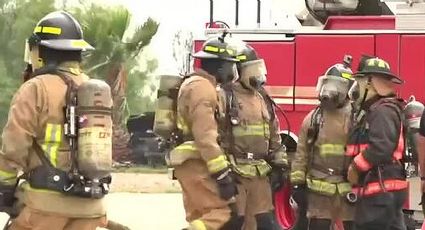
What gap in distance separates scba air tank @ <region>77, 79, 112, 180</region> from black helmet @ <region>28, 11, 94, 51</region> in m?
0.26

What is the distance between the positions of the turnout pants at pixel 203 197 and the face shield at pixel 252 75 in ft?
3.31

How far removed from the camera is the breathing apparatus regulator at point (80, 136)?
222 inches

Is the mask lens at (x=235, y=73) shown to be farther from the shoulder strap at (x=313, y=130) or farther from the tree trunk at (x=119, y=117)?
the tree trunk at (x=119, y=117)

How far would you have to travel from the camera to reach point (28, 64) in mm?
6027

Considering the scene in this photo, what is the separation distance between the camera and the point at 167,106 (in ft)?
24.4

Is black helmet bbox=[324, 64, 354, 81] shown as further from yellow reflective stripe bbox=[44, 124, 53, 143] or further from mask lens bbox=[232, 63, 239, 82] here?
yellow reflective stripe bbox=[44, 124, 53, 143]

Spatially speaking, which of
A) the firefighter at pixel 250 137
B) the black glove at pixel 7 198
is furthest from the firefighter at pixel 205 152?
the black glove at pixel 7 198

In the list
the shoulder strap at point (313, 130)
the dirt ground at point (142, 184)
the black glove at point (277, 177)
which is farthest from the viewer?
the dirt ground at point (142, 184)

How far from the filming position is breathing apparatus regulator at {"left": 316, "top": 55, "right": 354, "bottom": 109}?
7770 mm

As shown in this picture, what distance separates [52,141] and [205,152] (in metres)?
1.50

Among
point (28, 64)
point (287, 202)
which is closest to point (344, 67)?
point (287, 202)

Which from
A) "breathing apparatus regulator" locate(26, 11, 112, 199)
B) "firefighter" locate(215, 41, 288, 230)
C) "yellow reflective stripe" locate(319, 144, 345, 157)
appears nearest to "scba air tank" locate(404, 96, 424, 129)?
"yellow reflective stripe" locate(319, 144, 345, 157)

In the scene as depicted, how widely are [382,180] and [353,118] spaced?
71cm

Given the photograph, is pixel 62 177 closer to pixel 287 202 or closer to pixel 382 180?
pixel 382 180
